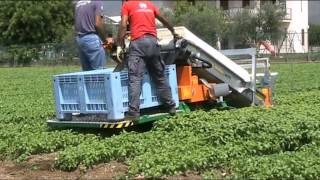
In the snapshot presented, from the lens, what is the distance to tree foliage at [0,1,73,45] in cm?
5603

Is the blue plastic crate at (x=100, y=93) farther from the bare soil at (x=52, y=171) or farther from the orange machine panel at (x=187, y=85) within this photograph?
the bare soil at (x=52, y=171)

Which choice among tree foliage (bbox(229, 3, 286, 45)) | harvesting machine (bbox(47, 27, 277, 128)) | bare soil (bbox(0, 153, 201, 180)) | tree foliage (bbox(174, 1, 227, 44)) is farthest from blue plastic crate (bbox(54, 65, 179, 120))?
tree foliage (bbox(174, 1, 227, 44))

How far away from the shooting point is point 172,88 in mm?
8688

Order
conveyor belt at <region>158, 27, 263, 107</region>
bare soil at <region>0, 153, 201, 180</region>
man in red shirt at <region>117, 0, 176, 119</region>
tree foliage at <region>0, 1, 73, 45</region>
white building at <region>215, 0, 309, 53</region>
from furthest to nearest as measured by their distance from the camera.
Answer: tree foliage at <region>0, 1, 73, 45</region>
white building at <region>215, 0, 309, 53</region>
conveyor belt at <region>158, 27, 263, 107</region>
man in red shirt at <region>117, 0, 176, 119</region>
bare soil at <region>0, 153, 201, 180</region>

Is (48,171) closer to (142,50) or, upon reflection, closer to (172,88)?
(142,50)

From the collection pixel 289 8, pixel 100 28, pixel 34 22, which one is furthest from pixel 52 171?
pixel 289 8

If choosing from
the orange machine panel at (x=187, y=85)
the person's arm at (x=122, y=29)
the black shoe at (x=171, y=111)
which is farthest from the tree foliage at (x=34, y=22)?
the black shoe at (x=171, y=111)

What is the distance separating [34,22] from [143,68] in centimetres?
4946

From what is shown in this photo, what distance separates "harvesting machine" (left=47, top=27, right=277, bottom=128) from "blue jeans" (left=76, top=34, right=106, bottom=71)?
1066 millimetres

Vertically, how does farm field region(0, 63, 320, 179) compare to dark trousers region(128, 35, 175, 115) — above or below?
below

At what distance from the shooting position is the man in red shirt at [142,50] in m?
8.09

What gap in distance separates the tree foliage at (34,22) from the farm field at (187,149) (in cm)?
4844

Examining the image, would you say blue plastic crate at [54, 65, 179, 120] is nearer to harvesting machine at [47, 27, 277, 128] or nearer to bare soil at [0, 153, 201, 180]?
harvesting machine at [47, 27, 277, 128]

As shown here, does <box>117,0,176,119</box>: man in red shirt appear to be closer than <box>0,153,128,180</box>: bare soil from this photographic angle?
No
